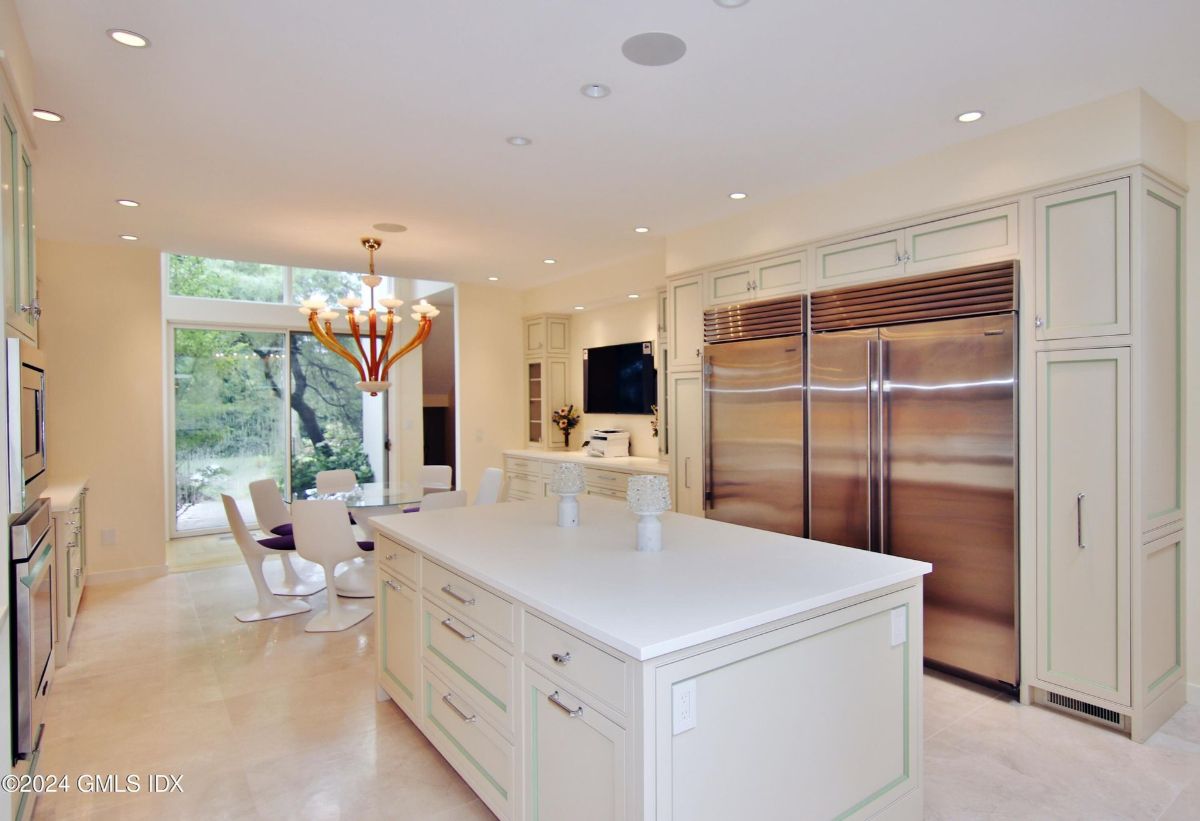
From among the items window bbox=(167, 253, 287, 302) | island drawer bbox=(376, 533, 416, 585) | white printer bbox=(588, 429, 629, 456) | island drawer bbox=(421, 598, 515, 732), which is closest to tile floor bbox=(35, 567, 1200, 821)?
island drawer bbox=(421, 598, 515, 732)

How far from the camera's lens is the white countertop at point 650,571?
155cm

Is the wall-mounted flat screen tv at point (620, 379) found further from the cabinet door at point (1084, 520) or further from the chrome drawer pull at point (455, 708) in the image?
the chrome drawer pull at point (455, 708)

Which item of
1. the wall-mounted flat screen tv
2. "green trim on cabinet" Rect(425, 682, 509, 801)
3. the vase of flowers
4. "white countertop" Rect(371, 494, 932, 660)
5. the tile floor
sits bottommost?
the tile floor

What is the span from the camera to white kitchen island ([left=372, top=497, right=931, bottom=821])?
4.85 feet

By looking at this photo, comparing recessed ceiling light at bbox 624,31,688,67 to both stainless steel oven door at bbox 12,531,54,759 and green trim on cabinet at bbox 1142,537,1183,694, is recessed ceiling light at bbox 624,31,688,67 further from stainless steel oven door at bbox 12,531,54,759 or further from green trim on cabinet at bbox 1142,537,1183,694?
green trim on cabinet at bbox 1142,537,1183,694

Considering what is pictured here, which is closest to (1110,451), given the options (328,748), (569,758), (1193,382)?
(1193,382)

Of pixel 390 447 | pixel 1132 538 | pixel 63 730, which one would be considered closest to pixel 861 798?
pixel 1132 538

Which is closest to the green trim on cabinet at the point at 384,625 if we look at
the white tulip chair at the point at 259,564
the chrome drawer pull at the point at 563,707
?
the chrome drawer pull at the point at 563,707

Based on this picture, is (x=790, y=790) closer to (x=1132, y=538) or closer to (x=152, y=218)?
(x=1132, y=538)

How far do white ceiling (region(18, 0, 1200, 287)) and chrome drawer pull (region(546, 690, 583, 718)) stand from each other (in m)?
1.99

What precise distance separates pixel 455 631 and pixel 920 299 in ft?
8.59

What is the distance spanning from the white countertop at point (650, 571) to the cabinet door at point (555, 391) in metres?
3.95

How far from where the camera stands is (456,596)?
221 centimetres

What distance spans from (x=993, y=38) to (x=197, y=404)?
279 inches
